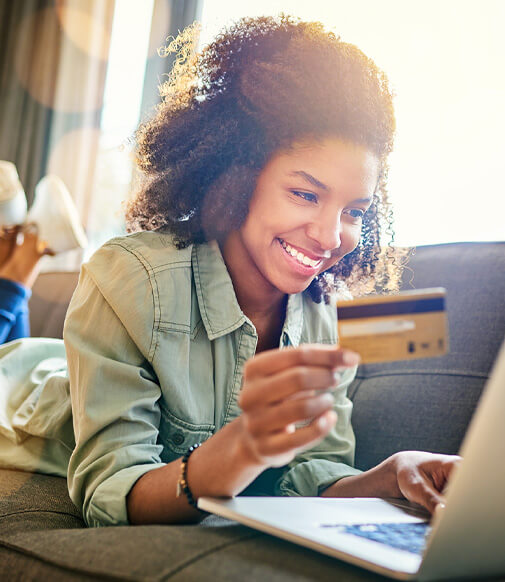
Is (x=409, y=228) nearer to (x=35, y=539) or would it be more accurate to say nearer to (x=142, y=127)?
(x=142, y=127)

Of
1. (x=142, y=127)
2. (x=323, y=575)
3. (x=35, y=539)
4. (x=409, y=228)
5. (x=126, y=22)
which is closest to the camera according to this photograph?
(x=323, y=575)

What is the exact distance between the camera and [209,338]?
986 mm

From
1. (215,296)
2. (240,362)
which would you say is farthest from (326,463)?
(215,296)

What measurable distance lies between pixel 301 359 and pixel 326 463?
553mm

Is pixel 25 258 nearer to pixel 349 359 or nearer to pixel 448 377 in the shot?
pixel 448 377

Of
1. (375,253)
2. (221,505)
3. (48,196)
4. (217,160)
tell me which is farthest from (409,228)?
(221,505)

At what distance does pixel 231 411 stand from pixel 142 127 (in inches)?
23.4

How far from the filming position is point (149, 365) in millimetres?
942

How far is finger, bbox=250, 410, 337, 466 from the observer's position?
1.90ft

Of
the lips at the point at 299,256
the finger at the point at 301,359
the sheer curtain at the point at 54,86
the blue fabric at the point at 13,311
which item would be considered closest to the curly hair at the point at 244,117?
the lips at the point at 299,256

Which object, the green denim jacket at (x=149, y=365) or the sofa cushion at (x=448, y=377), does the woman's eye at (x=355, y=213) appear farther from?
the sofa cushion at (x=448, y=377)

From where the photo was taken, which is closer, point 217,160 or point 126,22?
point 217,160

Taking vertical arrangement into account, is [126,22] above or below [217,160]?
above

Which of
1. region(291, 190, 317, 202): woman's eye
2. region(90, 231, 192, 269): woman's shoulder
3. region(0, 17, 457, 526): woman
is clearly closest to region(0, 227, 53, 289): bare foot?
region(0, 17, 457, 526): woman
